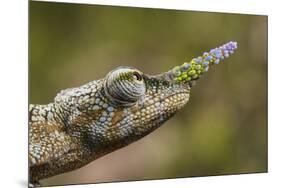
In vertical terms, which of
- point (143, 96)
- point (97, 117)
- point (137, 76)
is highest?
point (137, 76)

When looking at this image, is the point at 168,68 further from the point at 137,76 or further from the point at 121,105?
the point at 121,105

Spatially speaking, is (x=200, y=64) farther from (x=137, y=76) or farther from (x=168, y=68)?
(x=137, y=76)

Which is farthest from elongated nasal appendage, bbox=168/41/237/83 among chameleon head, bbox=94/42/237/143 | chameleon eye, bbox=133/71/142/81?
chameleon eye, bbox=133/71/142/81

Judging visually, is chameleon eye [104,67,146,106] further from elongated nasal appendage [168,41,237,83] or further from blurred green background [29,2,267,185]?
elongated nasal appendage [168,41,237,83]

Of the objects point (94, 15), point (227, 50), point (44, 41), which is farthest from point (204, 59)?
point (44, 41)

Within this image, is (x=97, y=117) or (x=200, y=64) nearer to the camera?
(x=97, y=117)

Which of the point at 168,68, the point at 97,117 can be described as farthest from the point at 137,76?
the point at 97,117

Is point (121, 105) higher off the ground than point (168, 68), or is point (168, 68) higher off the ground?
point (168, 68)

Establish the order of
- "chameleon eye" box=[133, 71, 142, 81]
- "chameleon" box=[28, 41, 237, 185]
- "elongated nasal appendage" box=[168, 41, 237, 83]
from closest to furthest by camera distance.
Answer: "chameleon" box=[28, 41, 237, 185] < "chameleon eye" box=[133, 71, 142, 81] < "elongated nasal appendage" box=[168, 41, 237, 83]
